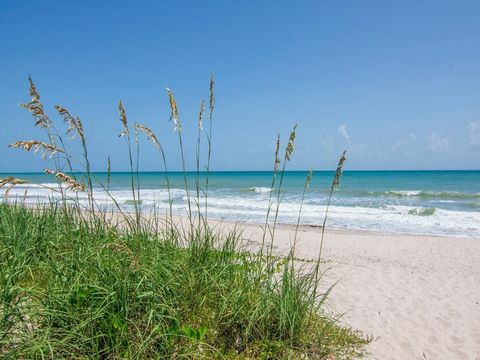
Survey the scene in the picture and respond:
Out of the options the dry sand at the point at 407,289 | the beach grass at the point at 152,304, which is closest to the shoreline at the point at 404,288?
the dry sand at the point at 407,289

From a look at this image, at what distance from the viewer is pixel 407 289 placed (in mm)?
7848

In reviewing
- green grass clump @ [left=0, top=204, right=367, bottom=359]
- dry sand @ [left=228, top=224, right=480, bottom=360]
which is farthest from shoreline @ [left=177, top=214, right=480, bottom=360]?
green grass clump @ [left=0, top=204, right=367, bottom=359]

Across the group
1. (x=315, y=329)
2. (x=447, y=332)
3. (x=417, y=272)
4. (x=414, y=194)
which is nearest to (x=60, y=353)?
(x=315, y=329)

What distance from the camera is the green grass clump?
8.76 feet

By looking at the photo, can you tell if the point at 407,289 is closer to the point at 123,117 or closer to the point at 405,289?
the point at 405,289

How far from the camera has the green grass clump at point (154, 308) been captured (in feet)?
8.76

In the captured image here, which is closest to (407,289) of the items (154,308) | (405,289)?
(405,289)

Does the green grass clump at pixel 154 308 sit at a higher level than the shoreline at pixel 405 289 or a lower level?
higher

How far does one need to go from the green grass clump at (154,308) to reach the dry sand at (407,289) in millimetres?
1217

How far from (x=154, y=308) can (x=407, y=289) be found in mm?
6787

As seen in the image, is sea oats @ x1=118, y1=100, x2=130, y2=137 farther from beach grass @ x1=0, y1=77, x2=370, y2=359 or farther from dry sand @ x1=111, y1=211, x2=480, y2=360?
dry sand @ x1=111, y1=211, x2=480, y2=360

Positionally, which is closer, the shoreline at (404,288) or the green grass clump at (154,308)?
the green grass clump at (154,308)

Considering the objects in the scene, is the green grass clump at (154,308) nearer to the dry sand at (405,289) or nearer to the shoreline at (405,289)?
the dry sand at (405,289)

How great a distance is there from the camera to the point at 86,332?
2.73 metres
